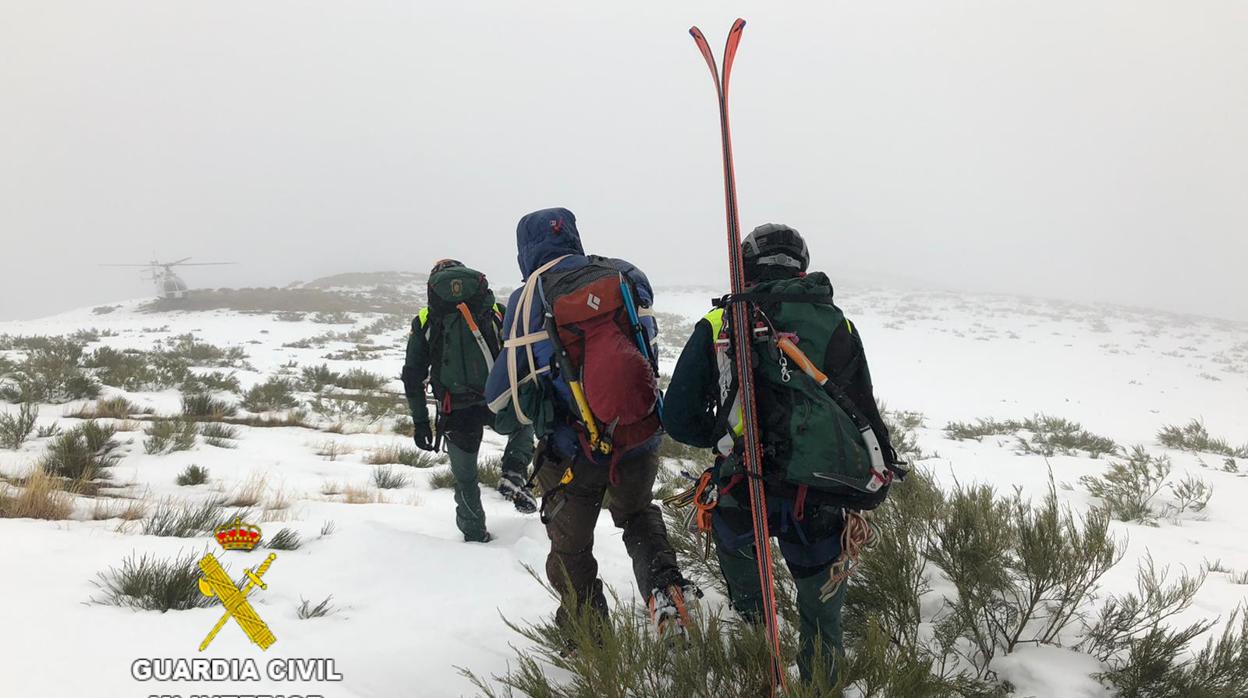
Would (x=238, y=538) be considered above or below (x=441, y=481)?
above

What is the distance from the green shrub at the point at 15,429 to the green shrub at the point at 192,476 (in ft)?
6.43

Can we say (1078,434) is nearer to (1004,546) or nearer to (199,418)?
(1004,546)

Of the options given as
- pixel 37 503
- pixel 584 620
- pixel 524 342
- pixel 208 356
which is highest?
pixel 524 342

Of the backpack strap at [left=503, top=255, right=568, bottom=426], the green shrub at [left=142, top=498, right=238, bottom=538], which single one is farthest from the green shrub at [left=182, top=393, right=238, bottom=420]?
→ the backpack strap at [left=503, top=255, right=568, bottom=426]

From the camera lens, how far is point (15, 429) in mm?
5145

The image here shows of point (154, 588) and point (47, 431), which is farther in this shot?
point (47, 431)

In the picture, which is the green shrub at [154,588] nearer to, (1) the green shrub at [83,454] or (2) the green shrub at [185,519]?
(2) the green shrub at [185,519]

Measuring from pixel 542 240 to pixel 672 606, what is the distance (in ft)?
6.24

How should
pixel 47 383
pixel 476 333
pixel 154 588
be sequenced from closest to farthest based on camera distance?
1. pixel 154 588
2. pixel 476 333
3. pixel 47 383

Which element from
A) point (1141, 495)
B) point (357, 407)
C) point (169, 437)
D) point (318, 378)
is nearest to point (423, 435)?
point (169, 437)

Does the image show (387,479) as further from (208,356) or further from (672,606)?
(208,356)

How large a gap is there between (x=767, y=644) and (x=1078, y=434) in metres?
10.7

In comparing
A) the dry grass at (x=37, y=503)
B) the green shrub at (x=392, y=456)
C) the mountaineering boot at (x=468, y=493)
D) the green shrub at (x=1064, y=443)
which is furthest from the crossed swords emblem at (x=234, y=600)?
the green shrub at (x=1064, y=443)

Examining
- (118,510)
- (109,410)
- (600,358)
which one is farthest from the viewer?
(109,410)
